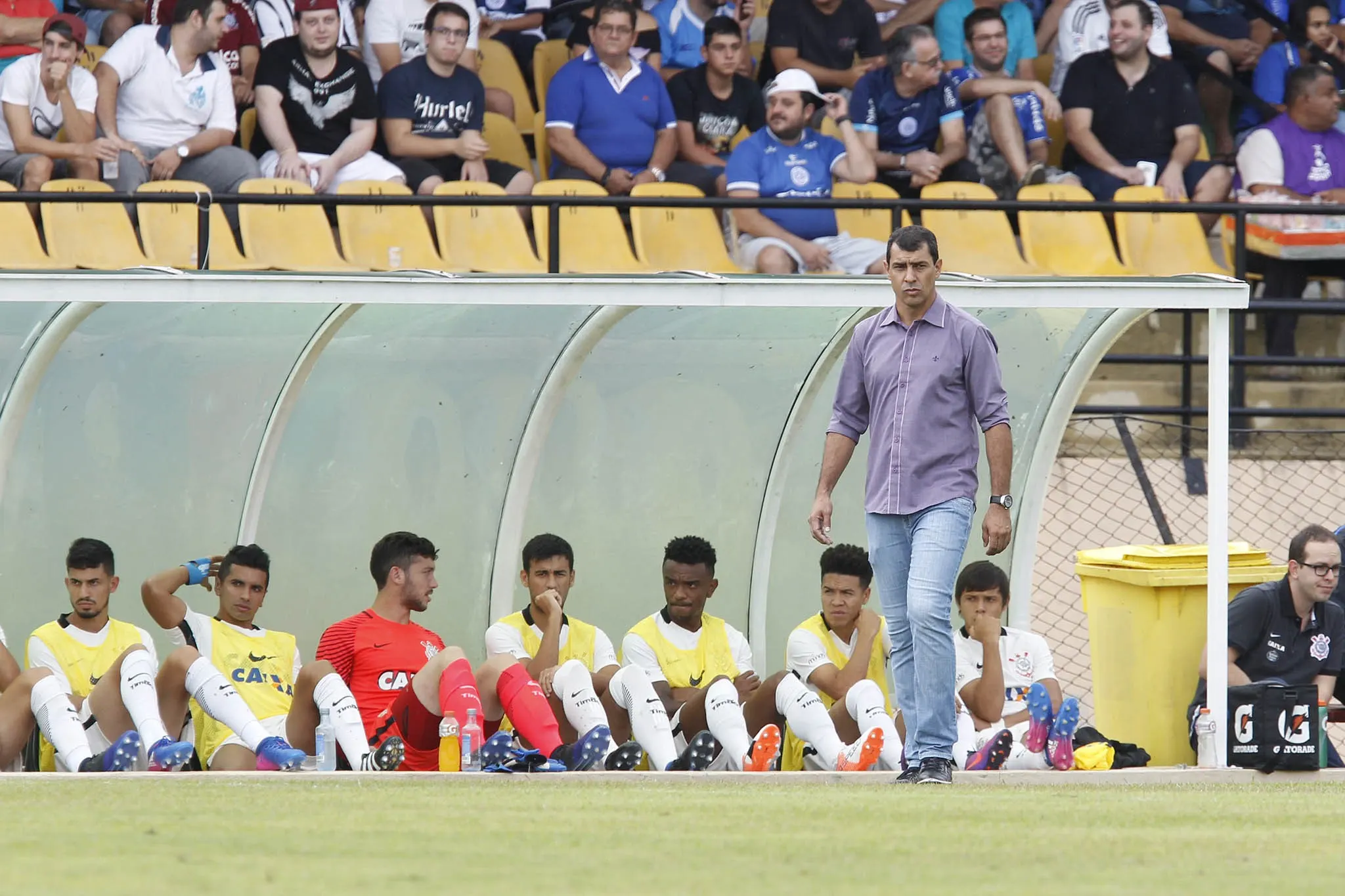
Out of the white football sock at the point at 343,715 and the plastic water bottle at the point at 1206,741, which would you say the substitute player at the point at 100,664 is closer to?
the white football sock at the point at 343,715

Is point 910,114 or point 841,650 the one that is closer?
point 841,650

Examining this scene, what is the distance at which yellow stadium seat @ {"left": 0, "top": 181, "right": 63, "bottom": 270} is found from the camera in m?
10.9

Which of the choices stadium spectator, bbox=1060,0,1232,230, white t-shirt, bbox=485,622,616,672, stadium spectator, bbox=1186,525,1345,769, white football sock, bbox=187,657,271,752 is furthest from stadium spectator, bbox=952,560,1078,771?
stadium spectator, bbox=1060,0,1232,230

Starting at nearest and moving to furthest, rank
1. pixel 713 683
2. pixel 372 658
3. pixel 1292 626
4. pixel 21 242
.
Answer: pixel 713 683 < pixel 372 658 < pixel 1292 626 < pixel 21 242

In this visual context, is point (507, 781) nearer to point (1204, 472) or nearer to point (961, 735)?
point (961, 735)

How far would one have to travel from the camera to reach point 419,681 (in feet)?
24.3

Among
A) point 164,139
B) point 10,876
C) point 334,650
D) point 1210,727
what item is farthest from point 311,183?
point 10,876

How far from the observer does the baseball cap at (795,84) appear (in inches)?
474

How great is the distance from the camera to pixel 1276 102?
1363cm

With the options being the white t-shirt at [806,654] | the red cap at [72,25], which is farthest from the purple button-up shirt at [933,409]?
the red cap at [72,25]

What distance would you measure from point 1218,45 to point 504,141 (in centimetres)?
505

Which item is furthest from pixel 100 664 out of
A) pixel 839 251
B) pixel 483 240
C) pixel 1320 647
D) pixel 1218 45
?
pixel 1218 45

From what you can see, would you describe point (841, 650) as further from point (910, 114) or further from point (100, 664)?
point (910, 114)

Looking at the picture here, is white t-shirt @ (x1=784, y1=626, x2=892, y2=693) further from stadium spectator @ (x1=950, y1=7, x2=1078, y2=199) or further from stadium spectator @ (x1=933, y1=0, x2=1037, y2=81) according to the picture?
stadium spectator @ (x1=933, y1=0, x2=1037, y2=81)
